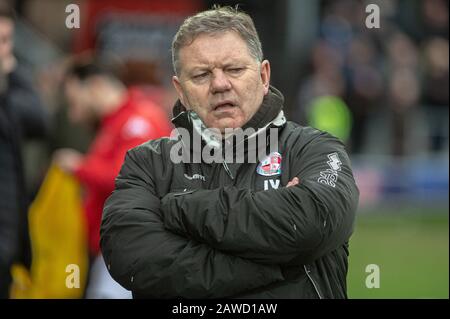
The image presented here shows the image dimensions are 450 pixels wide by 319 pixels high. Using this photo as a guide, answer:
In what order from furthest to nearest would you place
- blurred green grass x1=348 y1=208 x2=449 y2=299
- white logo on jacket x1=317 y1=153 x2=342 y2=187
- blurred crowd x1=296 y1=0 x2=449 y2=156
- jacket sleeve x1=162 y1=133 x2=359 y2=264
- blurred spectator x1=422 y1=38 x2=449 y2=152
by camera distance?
blurred spectator x1=422 y1=38 x2=449 y2=152, blurred crowd x1=296 y1=0 x2=449 y2=156, blurred green grass x1=348 y1=208 x2=449 y2=299, white logo on jacket x1=317 y1=153 x2=342 y2=187, jacket sleeve x1=162 y1=133 x2=359 y2=264

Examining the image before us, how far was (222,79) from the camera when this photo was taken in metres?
3.54

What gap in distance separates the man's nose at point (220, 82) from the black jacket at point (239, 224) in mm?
142

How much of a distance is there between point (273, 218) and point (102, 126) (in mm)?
4298

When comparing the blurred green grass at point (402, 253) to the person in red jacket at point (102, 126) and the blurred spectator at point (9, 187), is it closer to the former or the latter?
the person in red jacket at point (102, 126)

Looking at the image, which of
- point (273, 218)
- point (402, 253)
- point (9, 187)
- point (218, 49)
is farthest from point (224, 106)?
point (402, 253)

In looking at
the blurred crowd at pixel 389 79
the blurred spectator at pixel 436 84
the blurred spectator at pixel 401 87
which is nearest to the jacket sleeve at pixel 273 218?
the blurred crowd at pixel 389 79

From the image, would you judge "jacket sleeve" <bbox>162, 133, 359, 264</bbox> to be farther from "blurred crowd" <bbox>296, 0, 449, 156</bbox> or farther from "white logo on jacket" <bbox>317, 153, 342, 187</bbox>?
"blurred crowd" <bbox>296, 0, 449, 156</bbox>

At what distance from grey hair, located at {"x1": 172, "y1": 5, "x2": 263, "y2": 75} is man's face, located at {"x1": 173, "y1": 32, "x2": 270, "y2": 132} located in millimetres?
17

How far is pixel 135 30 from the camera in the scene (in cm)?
1788

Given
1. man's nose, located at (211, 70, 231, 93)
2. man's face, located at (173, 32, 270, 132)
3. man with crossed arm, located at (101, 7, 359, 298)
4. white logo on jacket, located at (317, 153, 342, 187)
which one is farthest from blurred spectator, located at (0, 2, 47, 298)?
white logo on jacket, located at (317, 153, 342, 187)

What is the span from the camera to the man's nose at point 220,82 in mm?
3533

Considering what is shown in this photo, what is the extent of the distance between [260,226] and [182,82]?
2.08 feet

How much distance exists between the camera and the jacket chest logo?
11.6 feet

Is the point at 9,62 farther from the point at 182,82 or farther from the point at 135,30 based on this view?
the point at 135,30
